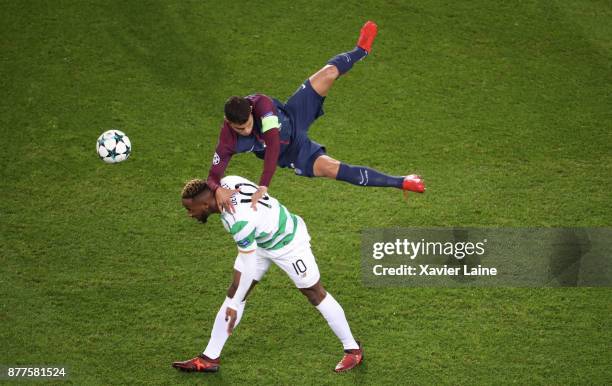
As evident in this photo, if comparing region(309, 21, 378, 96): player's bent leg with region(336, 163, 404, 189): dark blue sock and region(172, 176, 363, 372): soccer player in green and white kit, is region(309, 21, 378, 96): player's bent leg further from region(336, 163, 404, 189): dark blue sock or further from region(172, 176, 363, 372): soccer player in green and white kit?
region(172, 176, 363, 372): soccer player in green and white kit

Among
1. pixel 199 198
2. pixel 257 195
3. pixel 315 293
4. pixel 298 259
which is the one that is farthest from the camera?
pixel 315 293

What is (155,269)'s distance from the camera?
8070 mm

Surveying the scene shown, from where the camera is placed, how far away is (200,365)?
692cm

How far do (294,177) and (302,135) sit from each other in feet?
5.44

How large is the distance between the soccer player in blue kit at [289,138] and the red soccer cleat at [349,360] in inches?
63.8

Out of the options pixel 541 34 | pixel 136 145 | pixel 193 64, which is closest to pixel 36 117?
pixel 136 145

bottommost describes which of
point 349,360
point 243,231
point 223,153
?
point 349,360

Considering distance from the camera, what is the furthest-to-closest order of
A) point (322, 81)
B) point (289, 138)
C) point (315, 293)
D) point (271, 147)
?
point (322, 81), point (289, 138), point (271, 147), point (315, 293)

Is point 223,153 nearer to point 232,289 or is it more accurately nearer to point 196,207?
point 196,207

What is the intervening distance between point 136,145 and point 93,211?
1.25m

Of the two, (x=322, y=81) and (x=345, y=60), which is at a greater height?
(x=345, y=60)

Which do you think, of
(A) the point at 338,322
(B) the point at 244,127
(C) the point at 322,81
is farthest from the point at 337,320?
(C) the point at 322,81

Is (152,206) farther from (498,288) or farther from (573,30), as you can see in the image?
(573,30)

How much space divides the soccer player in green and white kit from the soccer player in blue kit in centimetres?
11
